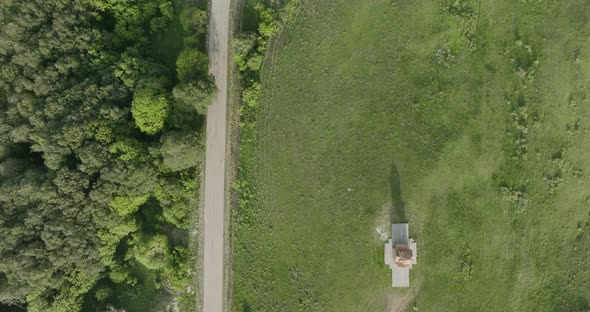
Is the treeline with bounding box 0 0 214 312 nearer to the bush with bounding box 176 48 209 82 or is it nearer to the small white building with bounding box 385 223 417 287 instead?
the bush with bounding box 176 48 209 82

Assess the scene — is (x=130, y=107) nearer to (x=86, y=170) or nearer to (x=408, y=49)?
(x=86, y=170)

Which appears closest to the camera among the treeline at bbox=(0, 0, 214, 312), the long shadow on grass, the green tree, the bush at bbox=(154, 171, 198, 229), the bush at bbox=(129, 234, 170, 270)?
the treeline at bbox=(0, 0, 214, 312)

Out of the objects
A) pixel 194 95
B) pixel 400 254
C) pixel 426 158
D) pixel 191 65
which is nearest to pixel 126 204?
pixel 194 95

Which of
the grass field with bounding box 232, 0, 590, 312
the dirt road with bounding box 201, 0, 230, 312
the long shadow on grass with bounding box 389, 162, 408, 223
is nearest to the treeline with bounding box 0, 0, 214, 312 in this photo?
the dirt road with bounding box 201, 0, 230, 312

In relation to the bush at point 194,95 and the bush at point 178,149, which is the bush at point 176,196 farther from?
the bush at point 194,95

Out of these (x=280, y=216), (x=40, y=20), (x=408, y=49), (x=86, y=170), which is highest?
(x=40, y=20)

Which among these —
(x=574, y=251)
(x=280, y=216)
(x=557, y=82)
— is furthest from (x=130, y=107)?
(x=574, y=251)
